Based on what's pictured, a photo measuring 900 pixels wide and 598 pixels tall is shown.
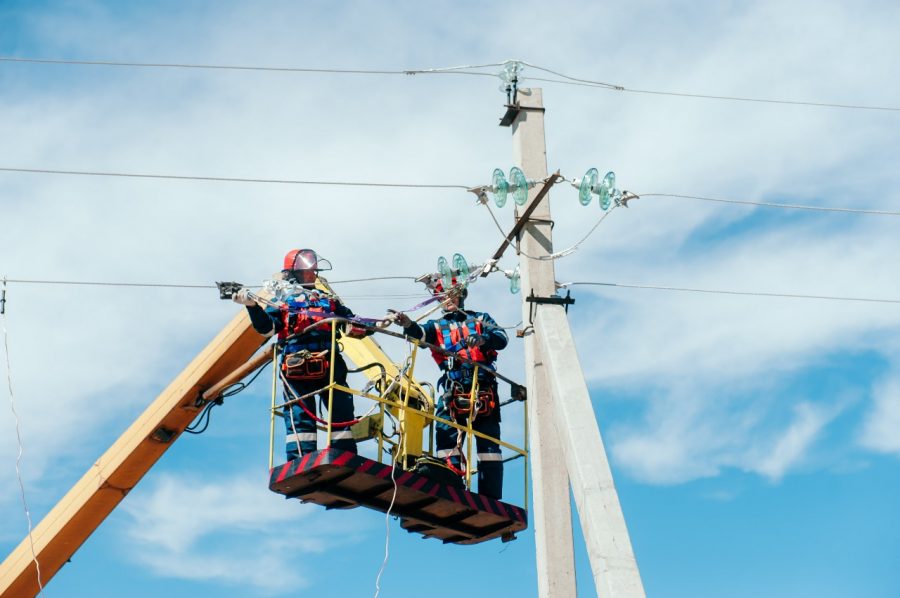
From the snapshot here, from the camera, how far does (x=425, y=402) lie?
525 inches

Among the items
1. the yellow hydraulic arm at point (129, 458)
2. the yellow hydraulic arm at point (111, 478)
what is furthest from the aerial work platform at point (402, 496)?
the yellow hydraulic arm at point (111, 478)

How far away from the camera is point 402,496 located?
12312 mm

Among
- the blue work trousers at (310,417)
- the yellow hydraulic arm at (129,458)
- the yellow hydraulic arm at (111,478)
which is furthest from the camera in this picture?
the yellow hydraulic arm at (111,478)

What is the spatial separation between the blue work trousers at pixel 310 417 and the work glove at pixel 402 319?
2.25 feet

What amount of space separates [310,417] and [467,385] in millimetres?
1685

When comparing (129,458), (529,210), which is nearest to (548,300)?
(529,210)

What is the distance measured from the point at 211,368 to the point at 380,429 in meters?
3.32

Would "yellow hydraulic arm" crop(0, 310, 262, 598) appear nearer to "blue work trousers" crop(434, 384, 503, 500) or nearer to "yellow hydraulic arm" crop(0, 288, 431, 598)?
"yellow hydraulic arm" crop(0, 288, 431, 598)

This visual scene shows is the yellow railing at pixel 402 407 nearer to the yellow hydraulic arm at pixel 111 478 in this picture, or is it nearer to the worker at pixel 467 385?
the worker at pixel 467 385

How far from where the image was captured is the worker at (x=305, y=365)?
12055 mm

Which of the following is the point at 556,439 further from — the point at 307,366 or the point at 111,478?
the point at 111,478

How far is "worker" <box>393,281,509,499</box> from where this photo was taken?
13.0 meters

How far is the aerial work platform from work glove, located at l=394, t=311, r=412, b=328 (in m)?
1.37

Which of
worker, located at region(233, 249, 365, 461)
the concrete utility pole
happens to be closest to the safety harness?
worker, located at region(233, 249, 365, 461)
